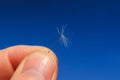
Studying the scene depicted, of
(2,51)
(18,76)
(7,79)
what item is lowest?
(18,76)

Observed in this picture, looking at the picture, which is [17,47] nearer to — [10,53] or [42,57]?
[10,53]

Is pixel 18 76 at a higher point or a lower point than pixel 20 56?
lower

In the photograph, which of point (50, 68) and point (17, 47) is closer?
point (50, 68)

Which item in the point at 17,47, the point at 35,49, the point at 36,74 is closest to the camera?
the point at 36,74

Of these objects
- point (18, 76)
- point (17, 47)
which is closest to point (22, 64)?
point (18, 76)
